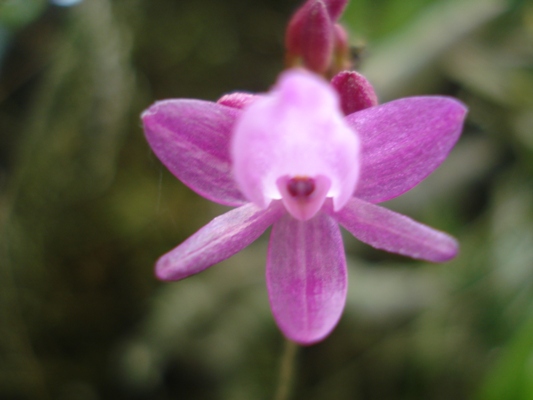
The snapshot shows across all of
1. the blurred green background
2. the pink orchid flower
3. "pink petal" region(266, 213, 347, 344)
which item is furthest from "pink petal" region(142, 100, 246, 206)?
the blurred green background

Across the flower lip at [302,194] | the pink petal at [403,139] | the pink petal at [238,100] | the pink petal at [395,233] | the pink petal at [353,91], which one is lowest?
the pink petal at [395,233]

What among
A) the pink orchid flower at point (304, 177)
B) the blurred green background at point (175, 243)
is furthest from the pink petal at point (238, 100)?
the blurred green background at point (175, 243)

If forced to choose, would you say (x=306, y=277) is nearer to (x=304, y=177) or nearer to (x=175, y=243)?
(x=304, y=177)

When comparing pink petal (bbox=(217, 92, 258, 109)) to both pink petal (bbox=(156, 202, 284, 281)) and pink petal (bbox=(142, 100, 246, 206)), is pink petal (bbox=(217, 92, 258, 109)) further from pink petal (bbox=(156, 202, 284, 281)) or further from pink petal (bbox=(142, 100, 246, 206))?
pink petal (bbox=(156, 202, 284, 281))

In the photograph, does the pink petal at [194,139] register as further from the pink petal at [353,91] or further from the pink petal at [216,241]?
the pink petal at [353,91]

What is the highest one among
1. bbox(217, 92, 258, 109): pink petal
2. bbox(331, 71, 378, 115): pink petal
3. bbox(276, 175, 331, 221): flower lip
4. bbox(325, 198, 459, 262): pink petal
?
bbox(217, 92, 258, 109): pink petal

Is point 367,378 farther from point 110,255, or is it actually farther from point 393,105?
point 393,105

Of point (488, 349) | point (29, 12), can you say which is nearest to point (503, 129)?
point (488, 349)
